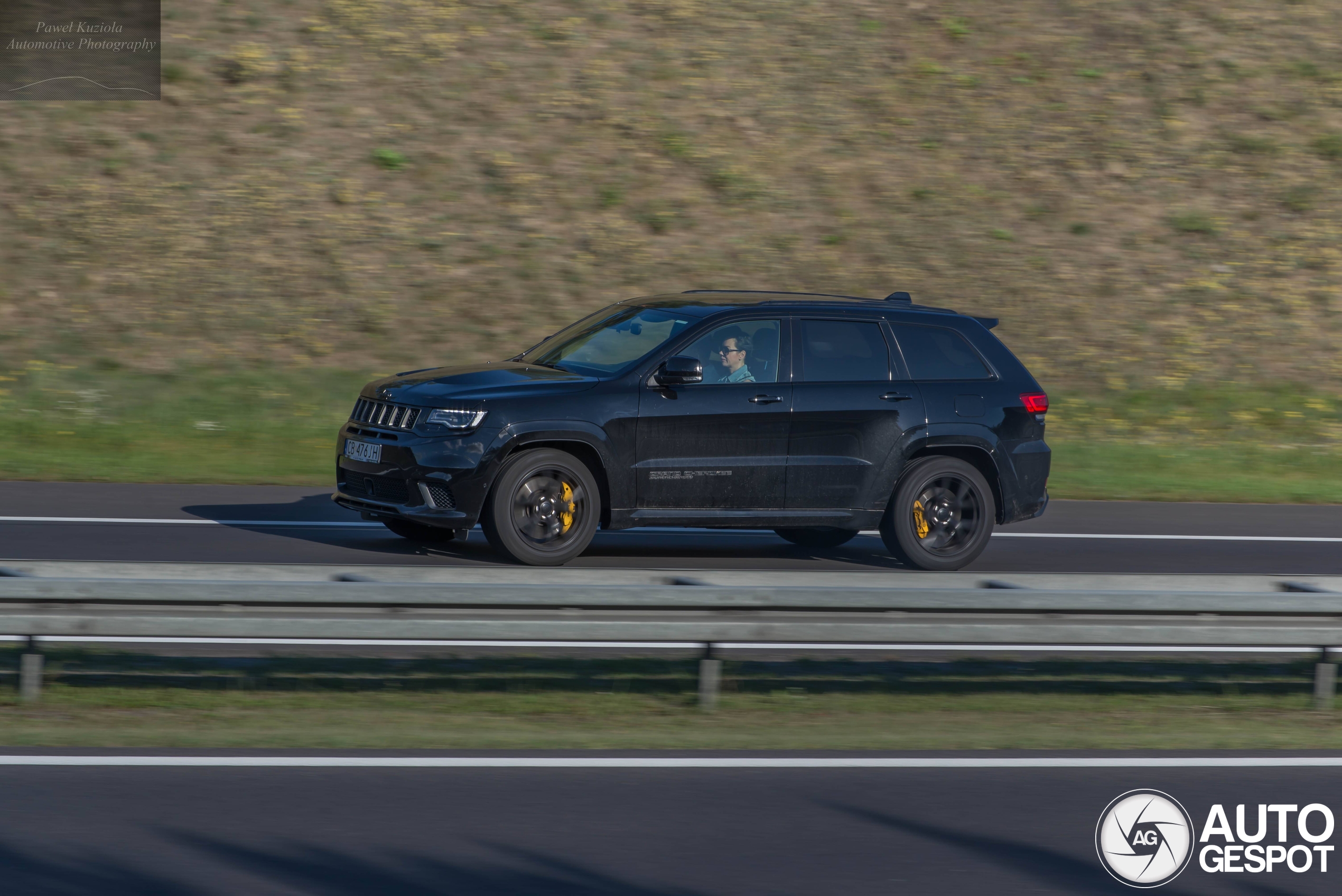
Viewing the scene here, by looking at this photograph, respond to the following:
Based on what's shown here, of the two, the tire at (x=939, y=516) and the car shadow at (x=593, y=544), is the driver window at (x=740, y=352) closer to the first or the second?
the tire at (x=939, y=516)

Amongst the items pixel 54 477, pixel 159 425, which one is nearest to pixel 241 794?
pixel 54 477

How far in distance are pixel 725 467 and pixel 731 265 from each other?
12044mm

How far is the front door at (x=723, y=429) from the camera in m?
10.2

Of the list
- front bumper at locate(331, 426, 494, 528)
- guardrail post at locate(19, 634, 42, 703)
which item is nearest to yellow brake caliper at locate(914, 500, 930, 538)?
front bumper at locate(331, 426, 494, 528)

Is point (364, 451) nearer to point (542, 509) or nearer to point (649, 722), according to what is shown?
point (542, 509)

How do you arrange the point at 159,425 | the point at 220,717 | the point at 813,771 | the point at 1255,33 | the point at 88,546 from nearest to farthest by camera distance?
the point at 813,771 → the point at 220,717 → the point at 88,546 → the point at 159,425 → the point at 1255,33

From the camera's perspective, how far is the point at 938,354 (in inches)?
429

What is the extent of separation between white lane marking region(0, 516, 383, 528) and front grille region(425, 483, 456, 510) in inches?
87.8

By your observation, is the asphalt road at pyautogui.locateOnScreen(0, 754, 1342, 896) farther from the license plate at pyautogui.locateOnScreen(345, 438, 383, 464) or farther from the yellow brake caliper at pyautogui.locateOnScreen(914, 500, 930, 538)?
the yellow brake caliper at pyautogui.locateOnScreen(914, 500, 930, 538)

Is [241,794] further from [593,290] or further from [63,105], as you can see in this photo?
[63,105]

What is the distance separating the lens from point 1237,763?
633 cm

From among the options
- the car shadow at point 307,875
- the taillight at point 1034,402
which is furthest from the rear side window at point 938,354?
the car shadow at point 307,875

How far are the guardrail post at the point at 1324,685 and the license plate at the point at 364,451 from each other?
5625 mm

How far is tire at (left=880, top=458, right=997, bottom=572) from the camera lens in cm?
1075
